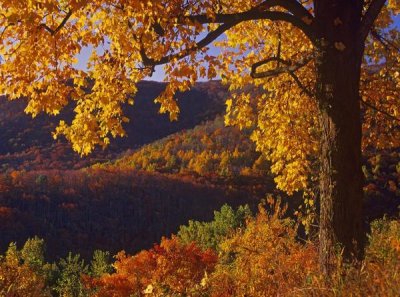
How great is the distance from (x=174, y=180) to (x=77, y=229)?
26.7 meters

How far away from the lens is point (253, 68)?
739 cm

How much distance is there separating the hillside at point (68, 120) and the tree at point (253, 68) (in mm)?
137175

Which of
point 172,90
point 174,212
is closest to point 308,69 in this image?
point 172,90

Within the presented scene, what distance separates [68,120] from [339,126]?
16760 centimetres

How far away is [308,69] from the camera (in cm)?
1038

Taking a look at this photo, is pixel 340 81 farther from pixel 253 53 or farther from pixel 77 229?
pixel 77 229

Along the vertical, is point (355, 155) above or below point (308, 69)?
below

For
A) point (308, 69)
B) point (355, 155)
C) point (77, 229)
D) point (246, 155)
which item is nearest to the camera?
point (355, 155)

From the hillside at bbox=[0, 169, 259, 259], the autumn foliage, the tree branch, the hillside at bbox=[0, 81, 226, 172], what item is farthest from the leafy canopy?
the hillside at bbox=[0, 81, 226, 172]

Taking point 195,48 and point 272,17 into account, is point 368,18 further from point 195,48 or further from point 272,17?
point 195,48

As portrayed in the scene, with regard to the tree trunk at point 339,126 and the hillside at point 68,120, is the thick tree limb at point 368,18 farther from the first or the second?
the hillside at point 68,120

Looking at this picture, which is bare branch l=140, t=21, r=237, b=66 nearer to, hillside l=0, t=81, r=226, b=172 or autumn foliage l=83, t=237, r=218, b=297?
autumn foliage l=83, t=237, r=218, b=297

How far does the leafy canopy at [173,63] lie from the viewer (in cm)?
709

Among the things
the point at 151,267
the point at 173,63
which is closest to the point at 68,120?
the point at 151,267
